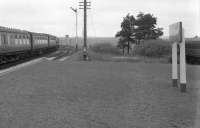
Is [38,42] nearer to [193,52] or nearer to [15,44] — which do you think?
[15,44]

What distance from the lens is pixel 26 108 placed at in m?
9.15

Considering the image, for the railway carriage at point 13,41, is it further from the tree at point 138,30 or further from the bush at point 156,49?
the tree at point 138,30

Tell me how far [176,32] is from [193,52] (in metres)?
21.3

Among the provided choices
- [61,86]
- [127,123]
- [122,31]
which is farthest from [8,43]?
[122,31]

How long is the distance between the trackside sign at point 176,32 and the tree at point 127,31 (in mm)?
66136

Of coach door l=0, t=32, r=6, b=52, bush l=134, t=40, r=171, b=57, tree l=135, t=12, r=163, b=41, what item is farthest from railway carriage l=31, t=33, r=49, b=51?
tree l=135, t=12, r=163, b=41

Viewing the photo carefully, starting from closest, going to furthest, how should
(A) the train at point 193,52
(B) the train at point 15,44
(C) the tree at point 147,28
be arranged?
1. (B) the train at point 15,44
2. (A) the train at point 193,52
3. (C) the tree at point 147,28

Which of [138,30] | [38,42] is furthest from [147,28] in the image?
[38,42]

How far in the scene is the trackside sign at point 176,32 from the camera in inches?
500

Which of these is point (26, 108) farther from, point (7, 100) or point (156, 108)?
point (156, 108)

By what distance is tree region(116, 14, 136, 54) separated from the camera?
80.4 m

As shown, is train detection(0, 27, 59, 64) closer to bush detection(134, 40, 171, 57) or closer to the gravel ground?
the gravel ground

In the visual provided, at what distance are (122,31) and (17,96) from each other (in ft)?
234

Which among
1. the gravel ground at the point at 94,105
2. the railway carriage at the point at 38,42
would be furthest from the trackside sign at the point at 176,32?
the railway carriage at the point at 38,42
